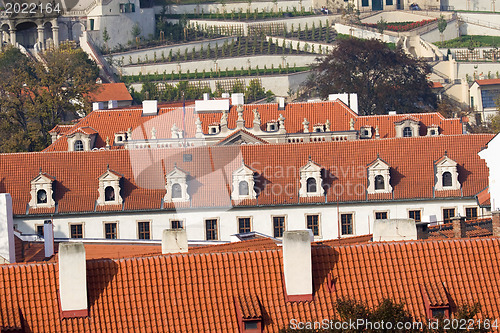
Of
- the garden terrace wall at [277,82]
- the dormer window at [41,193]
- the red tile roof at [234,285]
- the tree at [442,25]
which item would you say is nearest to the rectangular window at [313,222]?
the dormer window at [41,193]

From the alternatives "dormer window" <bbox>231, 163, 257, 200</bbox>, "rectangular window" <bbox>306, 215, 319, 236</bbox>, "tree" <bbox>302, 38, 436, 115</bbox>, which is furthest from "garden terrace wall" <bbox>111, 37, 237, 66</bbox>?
→ "rectangular window" <bbox>306, 215, 319, 236</bbox>

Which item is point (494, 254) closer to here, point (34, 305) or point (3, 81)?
point (34, 305)

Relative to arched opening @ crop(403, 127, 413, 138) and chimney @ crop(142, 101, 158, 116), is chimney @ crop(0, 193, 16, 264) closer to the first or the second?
arched opening @ crop(403, 127, 413, 138)

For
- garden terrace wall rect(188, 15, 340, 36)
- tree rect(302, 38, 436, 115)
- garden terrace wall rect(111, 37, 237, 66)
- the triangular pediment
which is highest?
garden terrace wall rect(188, 15, 340, 36)

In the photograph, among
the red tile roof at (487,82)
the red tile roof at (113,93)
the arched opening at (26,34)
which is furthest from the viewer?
the arched opening at (26,34)

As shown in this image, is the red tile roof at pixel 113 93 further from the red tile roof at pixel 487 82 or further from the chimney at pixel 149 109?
the red tile roof at pixel 487 82
